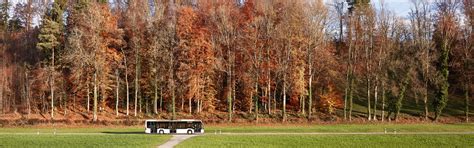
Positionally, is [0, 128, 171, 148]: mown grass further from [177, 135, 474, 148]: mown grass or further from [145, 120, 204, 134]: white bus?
[145, 120, 204, 134]: white bus

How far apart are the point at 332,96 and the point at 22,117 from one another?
40.6 m

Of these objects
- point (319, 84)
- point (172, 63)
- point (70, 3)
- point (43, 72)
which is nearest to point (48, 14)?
point (70, 3)

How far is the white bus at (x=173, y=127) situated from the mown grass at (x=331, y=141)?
655cm

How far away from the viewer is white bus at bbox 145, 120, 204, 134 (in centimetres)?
5447

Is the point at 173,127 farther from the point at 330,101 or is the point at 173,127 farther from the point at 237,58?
the point at 330,101

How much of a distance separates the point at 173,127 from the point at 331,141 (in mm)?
17464

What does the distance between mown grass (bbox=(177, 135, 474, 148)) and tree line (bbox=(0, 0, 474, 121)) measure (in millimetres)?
20341

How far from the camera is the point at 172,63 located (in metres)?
69.7

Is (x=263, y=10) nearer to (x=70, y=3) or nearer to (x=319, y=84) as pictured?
(x=319, y=84)

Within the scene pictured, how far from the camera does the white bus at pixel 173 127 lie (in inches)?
2144

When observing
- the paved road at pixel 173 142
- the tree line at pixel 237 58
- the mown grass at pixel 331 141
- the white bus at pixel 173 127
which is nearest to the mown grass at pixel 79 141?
the paved road at pixel 173 142

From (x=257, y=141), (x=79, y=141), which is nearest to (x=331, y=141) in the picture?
(x=257, y=141)

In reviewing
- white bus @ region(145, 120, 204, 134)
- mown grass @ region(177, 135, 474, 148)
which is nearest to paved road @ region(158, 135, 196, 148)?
mown grass @ region(177, 135, 474, 148)

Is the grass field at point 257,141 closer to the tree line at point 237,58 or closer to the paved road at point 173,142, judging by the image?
the paved road at point 173,142
